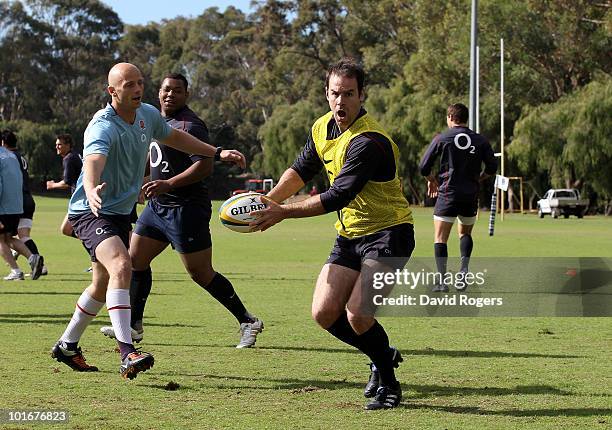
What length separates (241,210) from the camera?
734 centimetres

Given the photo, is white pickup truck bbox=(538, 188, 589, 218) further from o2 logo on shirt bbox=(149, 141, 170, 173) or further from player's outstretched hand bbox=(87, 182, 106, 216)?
player's outstretched hand bbox=(87, 182, 106, 216)

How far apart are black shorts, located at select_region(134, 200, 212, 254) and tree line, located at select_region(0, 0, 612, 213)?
45.7 m

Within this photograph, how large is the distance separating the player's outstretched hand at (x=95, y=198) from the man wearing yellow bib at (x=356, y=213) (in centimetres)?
109

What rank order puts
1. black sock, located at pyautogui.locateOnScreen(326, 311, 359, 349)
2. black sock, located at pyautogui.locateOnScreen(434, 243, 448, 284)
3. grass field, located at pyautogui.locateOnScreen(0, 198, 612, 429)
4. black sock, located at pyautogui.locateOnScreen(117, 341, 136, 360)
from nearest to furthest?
grass field, located at pyautogui.locateOnScreen(0, 198, 612, 429), black sock, located at pyautogui.locateOnScreen(326, 311, 359, 349), black sock, located at pyautogui.locateOnScreen(117, 341, 136, 360), black sock, located at pyautogui.locateOnScreen(434, 243, 448, 284)

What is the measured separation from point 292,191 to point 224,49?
10092cm

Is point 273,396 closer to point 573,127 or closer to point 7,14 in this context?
point 573,127

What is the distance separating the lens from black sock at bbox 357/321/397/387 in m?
7.10

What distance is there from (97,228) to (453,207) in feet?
21.6

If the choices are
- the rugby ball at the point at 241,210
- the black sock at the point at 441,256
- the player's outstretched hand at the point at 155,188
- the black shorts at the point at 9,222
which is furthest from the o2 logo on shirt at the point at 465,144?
the rugby ball at the point at 241,210

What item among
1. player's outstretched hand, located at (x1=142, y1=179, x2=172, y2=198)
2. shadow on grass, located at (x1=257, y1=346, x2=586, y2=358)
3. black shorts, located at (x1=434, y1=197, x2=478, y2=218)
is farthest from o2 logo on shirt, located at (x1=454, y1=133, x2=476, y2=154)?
player's outstretched hand, located at (x1=142, y1=179, x2=172, y2=198)

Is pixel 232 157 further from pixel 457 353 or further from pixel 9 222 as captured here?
pixel 9 222

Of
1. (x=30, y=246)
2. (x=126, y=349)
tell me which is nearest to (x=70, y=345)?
(x=126, y=349)

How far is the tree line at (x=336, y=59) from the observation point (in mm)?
57906

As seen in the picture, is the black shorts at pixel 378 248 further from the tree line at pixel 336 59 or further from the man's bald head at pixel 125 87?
the tree line at pixel 336 59
